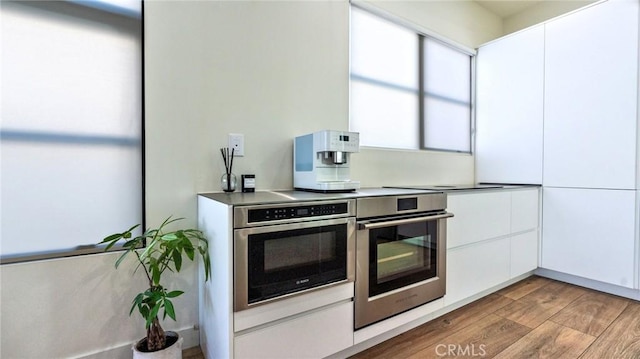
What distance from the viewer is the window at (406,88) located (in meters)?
2.51

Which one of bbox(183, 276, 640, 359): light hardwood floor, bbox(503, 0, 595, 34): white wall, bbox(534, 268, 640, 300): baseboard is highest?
bbox(503, 0, 595, 34): white wall

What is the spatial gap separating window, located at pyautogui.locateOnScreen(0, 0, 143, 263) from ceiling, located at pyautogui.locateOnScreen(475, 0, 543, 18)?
3486 mm

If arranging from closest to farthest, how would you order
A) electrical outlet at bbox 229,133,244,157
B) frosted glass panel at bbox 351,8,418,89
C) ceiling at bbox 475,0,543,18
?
electrical outlet at bbox 229,133,244,157 < frosted glass panel at bbox 351,8,418,89 < ceiling at bbox 475,0,543,18

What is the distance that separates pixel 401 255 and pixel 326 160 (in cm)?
73

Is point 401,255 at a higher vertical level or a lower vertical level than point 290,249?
lower

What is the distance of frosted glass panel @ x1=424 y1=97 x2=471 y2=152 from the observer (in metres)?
2.98

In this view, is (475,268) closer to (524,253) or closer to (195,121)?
(524,253)

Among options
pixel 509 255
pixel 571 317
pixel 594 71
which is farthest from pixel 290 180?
pixel 594 71

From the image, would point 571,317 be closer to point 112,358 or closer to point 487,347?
point 487,347

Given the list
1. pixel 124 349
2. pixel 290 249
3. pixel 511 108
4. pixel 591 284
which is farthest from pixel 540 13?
pixel 124 349

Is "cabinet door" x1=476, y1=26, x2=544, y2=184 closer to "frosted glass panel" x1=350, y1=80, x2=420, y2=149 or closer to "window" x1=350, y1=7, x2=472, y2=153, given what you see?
"window" x1=350, y1=7, x2=472, y2=153

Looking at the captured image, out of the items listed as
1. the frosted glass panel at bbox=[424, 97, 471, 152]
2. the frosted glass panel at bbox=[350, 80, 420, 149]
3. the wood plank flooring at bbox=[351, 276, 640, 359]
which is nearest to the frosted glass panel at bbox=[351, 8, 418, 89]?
the frosted glass panel at bbox=[350, 80, 420, 149]

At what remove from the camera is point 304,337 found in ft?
4.64

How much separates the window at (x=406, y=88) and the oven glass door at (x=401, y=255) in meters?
0.96
